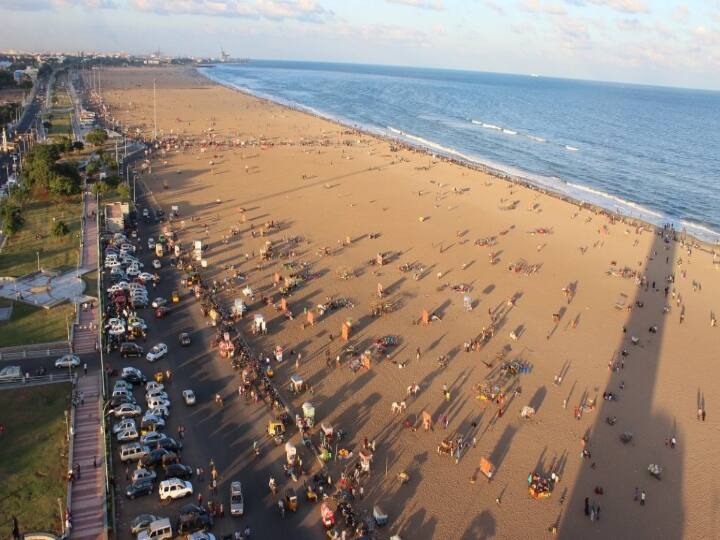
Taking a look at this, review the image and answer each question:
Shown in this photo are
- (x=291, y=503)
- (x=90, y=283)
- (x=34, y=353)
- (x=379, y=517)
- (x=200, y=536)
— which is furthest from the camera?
(x=90, y=283)

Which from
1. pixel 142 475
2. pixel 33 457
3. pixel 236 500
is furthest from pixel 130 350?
pixel 236 500

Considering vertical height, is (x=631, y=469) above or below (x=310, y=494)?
above

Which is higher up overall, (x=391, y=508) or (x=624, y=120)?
(x=624, y=120)

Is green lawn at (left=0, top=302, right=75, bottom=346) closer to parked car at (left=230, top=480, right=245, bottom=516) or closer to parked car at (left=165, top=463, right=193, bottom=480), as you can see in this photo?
parked car at (left=165, top=463, right=193, bottom=480)

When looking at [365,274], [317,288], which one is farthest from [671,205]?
[317,288]

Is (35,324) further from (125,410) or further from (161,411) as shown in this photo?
(161,411)

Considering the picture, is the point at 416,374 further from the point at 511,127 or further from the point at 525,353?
the point at 511,127

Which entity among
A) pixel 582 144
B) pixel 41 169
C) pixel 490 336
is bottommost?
pixel 490 336

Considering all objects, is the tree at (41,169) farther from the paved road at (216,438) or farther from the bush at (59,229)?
the paved road at (216,438)
